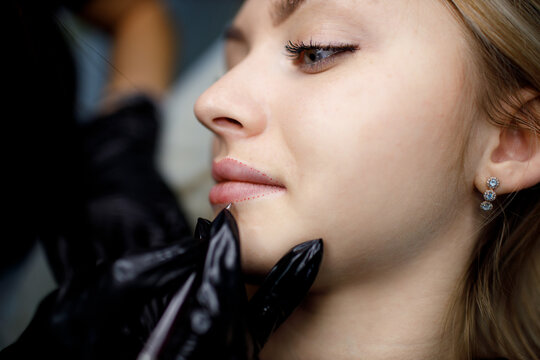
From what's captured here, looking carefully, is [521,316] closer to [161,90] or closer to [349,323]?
[349,323]

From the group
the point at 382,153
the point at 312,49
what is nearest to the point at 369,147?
the point at 382,153

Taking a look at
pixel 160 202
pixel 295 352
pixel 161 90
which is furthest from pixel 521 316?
pixel 161 90

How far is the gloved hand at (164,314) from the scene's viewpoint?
59cm

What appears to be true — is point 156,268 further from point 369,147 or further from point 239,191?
point 369,147

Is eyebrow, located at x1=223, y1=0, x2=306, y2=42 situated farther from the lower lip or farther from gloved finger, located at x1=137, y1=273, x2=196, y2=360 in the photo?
gloved finger, located at x1=137, y1=273, x2=196, y2=360

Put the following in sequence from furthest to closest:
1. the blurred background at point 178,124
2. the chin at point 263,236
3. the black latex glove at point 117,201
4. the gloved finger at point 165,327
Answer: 1. the blurred background at point 178,124
2. the black latex glove at point 117,201
3. the chin at point 263,236
4. the gloved finger at point 165,327

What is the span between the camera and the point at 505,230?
870 mm

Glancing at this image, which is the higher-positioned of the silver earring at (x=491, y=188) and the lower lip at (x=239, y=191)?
the lower lip at (x=239, y=191)

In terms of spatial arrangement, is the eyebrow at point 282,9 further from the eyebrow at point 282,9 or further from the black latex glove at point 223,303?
the black latex glove at point 223,303

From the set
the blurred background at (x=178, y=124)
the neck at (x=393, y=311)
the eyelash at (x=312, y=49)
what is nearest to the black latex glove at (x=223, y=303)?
the neck at (x=393, y=311)

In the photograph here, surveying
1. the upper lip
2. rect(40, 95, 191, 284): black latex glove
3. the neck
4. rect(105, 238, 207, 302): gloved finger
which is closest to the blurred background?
rect(40, 95, 191, 284): black latex glove

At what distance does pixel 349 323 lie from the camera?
0.80 meters

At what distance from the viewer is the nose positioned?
0.72 m

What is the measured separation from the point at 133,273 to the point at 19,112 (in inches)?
26.3
